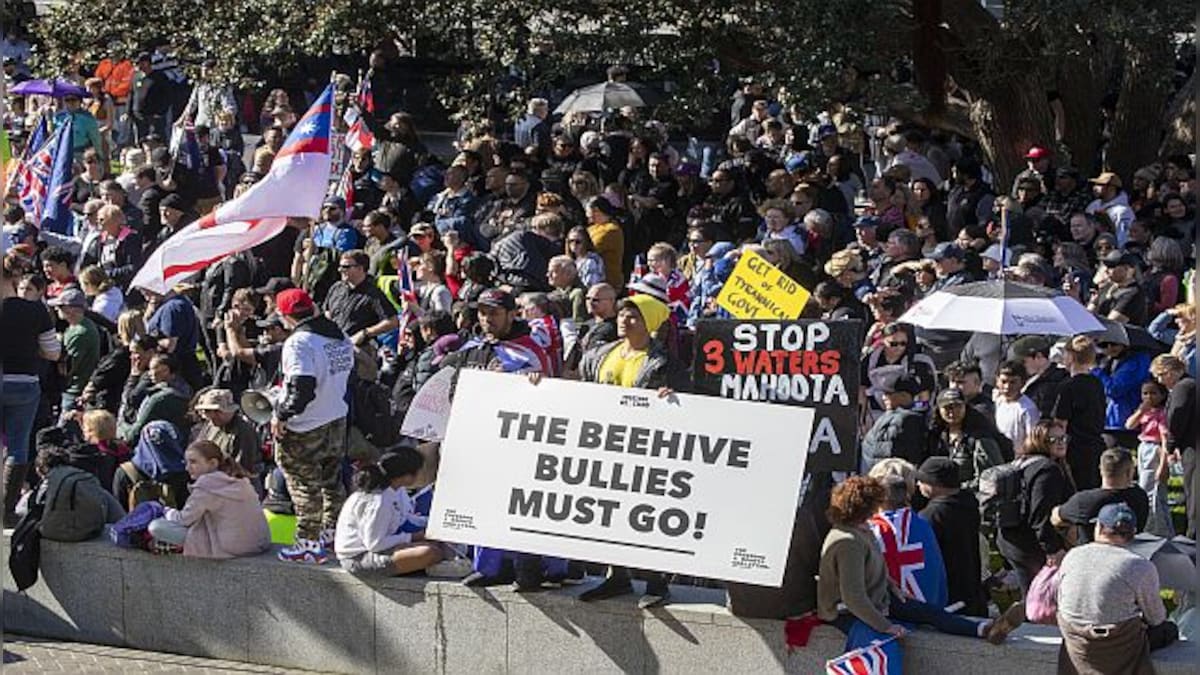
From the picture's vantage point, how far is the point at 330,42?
20.8m

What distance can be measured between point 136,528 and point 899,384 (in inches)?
158

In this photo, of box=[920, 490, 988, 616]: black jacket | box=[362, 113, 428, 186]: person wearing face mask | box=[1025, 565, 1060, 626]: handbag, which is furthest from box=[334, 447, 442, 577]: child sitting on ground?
box=[362, 113, 428, 186]: person wearing face mask

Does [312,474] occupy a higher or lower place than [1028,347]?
lower

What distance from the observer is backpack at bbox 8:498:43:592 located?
11938mm

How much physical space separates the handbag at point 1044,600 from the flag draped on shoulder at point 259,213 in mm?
5742

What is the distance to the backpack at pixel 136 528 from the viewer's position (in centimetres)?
1174

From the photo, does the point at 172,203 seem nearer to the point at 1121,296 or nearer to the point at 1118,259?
the point at 1118,259

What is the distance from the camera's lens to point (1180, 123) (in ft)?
75.0

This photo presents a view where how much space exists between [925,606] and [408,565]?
2547 millimetres

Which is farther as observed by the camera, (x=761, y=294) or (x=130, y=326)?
(x=130, y=326)

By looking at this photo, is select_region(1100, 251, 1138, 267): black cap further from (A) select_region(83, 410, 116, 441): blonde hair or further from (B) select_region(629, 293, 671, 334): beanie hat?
(A) select_region(83, 410, 116, 441): blonde hair

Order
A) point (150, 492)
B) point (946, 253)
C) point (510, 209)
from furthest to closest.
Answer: point (510, 209), point (946, 253), point (150, 492)

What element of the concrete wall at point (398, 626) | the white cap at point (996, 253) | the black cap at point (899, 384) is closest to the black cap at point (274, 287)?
the concrete wall at point (398, 626)

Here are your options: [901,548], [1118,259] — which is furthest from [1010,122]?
[901,548]
